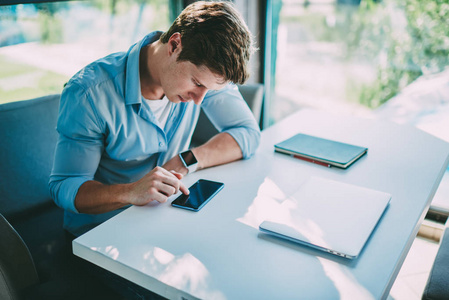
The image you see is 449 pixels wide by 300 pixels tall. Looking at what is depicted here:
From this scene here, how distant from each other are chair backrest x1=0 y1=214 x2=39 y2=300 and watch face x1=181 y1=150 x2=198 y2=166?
0.55 metres

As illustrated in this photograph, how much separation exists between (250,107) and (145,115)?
2.79 ft

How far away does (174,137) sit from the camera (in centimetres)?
151

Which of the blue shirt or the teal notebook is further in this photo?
the teal notebook

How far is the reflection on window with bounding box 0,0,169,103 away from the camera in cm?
202

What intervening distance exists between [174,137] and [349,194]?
0.71 m

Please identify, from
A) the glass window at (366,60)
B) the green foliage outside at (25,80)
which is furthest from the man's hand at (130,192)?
the glass window at (366,60)

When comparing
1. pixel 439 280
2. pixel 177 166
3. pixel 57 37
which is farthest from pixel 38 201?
pixel 439 280

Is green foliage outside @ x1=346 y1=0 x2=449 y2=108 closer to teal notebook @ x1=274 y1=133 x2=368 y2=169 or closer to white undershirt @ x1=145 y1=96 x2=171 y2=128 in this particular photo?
teal notebook @ x1=274 y1=133 x2=368 y2=169

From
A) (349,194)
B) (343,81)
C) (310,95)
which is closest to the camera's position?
(349,194)

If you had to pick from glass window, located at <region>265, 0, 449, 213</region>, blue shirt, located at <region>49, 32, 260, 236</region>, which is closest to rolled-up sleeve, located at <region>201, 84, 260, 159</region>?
blue shirt, located at <region>49, 32, 260, 236</region>

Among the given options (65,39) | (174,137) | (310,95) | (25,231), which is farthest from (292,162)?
(310,95)

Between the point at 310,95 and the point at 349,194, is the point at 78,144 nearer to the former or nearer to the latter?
the point at 349,194

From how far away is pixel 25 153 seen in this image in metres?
1.64

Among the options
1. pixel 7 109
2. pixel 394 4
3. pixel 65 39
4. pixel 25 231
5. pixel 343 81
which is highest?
pixel 394 4
